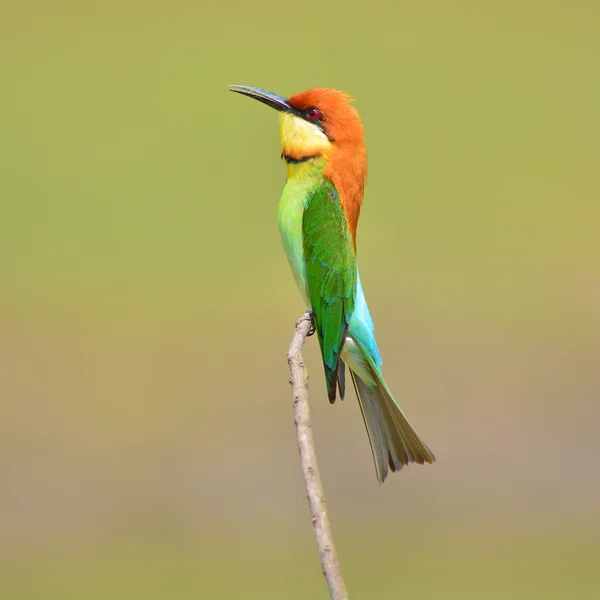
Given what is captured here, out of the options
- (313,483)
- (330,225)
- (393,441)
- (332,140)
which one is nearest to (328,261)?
(330,225)

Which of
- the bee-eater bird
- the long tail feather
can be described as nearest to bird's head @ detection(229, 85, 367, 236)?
the bee-eater bird

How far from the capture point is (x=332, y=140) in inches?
101

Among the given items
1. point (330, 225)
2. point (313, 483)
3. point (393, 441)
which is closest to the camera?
point (313, 483)

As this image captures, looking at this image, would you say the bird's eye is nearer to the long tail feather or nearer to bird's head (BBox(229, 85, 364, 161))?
Result: bird's head (BBox(229, 85, 364, 161))

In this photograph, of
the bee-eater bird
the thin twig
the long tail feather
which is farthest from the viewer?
the bee-eater bird

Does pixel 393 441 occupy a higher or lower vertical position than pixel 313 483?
higher

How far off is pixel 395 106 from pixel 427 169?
686 millimetres

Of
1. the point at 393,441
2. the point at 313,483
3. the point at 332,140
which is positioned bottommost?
the point at 313,483

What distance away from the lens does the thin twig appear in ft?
5.04

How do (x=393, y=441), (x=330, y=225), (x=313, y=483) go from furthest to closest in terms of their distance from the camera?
(x=330, y=225) → (x=393, y=441) → (x=313, y=483)

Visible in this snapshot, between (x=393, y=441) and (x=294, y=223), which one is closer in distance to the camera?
(x=393, y=441)

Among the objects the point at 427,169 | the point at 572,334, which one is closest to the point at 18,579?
the point at 572,334

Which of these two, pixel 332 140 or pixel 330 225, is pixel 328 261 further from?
pixel 332 140

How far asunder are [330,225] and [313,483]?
904 millimetres
